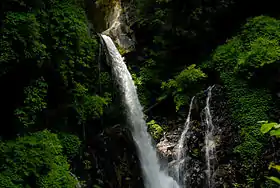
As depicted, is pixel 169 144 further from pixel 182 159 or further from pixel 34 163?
pixel 34 163

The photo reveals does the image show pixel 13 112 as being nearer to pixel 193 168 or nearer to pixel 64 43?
pixel 64 43

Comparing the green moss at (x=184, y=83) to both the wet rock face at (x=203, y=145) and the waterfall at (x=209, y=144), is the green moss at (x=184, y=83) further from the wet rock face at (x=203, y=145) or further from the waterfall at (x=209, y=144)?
the waterfall at (x=209, y=144)

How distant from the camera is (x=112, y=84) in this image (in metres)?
9.77

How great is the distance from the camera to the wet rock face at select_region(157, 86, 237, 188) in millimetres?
8156

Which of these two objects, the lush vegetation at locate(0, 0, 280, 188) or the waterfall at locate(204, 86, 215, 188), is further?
the waterfall at locate(204, 86, 215, 188)

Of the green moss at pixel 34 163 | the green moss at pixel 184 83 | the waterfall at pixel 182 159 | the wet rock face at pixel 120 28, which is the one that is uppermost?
the wet rock face at pixel 120 28

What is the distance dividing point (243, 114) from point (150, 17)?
4699mm

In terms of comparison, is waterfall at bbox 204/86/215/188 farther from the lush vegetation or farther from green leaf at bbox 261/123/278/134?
green leaf at bbox 261/123/278/134

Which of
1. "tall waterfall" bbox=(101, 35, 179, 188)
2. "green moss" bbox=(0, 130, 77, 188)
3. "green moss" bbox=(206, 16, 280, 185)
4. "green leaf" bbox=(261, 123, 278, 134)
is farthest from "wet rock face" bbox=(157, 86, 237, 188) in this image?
"green leaf" bbox=(261, 123, 278, 134)

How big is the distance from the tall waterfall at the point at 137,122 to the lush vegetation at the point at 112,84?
0.29m

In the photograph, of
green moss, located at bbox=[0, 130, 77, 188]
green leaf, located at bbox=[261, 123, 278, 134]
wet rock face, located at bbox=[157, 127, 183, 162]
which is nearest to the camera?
green leaf, located at bbox=[261, 123, 278, 134]

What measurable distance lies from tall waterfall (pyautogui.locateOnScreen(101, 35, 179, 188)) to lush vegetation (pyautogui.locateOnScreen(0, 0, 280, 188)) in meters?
0.29

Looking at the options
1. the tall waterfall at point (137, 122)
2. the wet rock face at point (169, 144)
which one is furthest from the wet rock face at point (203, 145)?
the tall waterfall at point (137, 122)

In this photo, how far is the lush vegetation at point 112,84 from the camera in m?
6.35
